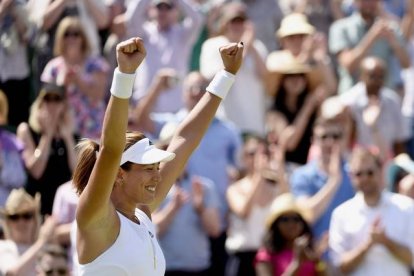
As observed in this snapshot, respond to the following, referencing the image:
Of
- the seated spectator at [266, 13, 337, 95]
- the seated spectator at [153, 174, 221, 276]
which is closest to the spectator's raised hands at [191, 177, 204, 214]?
the seated spectator at [153, 174, 221, 276]

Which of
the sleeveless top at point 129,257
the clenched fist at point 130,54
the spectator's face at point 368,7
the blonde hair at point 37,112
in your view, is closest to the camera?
the clenched fist at point 130,54

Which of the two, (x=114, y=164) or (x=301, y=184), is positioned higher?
(x=114, y=164)

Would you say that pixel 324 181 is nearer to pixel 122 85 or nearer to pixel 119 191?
pixel 119 191

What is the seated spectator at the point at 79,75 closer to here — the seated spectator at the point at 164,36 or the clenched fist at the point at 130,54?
the seated spectator at the point at 164,36

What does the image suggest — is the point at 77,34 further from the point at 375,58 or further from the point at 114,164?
the point at 114,164

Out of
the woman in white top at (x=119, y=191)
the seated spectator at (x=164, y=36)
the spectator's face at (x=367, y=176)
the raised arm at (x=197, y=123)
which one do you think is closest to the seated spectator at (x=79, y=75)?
the seated spectator at (x=164, y=36)

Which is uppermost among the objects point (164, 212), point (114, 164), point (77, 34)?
point (114, 164)

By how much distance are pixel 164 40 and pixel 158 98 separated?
25.5 inches

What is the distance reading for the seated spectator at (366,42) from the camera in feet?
39.4

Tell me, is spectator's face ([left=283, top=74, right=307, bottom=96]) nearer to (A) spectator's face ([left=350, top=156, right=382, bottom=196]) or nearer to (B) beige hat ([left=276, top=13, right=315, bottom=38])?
(B) beige hat ([left=276, top=13, right=315, bottom=38])

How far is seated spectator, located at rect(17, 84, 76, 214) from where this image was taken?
995cm

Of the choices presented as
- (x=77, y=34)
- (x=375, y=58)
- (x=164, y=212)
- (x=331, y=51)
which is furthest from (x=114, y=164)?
(x=331, y=51)

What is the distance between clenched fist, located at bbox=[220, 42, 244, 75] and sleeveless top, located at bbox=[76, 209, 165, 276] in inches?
34.8

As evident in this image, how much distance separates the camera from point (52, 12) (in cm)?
1154
